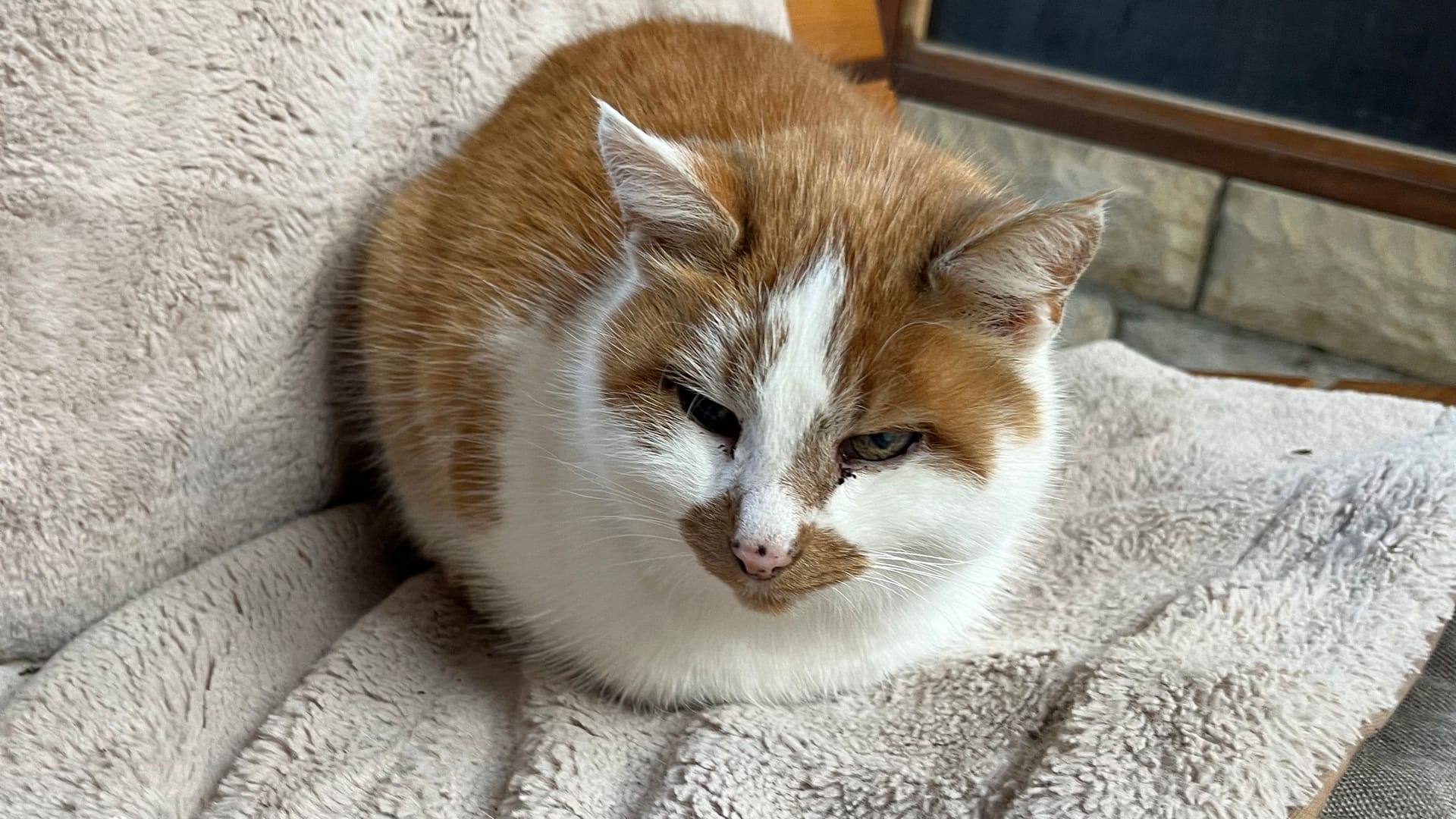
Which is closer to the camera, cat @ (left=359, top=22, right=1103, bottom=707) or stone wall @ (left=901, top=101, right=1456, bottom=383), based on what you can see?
cat @ (left=359, top=22, right=1103, bottom=707)

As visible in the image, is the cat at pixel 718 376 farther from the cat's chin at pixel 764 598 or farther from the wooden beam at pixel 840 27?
the wooden beam at pixel 840 27

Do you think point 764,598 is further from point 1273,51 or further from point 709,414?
point 1273,51

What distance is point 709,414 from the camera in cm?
81

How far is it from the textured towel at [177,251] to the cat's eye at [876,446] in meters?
0.63

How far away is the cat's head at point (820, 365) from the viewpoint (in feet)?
2.51

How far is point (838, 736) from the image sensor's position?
3.08ft

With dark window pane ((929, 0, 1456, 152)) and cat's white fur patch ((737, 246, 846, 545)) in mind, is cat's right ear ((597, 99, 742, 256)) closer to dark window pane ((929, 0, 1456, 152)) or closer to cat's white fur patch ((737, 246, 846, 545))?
cat's white fur patch ((737, 246, 846, 545))

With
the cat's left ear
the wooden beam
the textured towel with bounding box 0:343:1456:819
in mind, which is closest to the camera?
the cat's left ear

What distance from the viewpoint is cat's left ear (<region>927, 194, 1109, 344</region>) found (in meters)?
0.74

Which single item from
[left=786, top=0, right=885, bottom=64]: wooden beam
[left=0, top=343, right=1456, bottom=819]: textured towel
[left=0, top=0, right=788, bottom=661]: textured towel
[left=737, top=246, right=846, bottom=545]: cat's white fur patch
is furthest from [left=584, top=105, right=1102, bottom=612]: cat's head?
[left=786, top=0, right=885, bottom=64]: wooden beam

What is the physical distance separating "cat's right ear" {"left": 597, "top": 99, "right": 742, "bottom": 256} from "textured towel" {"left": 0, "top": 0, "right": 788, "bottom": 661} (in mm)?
423

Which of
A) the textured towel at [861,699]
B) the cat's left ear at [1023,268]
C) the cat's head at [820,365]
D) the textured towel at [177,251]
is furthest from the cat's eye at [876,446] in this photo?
the textured towel at [177,251]

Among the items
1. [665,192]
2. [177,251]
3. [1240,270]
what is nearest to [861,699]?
[665,192]

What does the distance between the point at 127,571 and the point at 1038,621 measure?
86 centimetres
